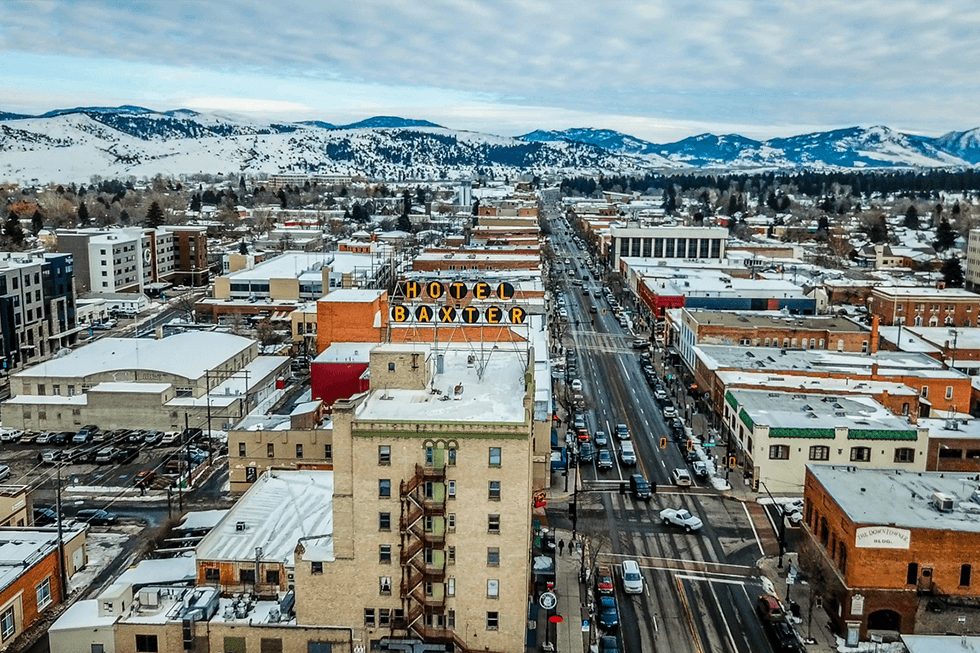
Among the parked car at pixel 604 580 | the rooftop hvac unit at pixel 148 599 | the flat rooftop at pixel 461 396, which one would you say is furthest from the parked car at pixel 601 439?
the rooftop hvac unit at pixel 148 599

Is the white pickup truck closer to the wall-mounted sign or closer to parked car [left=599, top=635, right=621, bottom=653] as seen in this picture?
the wall-mounted sign

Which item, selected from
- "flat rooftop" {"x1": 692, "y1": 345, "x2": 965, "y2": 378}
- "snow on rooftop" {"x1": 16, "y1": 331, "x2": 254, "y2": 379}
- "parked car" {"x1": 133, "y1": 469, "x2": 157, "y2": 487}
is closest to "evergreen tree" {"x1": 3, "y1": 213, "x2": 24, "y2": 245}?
"snow on rooftop" {"x1": 16, "y1": 331, "x2": 254, "y2": 379}

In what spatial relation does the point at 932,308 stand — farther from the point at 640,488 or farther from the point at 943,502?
the point at 943,502

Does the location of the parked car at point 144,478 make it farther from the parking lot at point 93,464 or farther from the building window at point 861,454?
the building window at point 861,454

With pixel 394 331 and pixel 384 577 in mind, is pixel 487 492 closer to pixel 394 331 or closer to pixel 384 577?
pixel 384 577

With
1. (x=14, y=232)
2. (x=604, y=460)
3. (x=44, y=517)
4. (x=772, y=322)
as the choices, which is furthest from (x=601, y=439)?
(x=14, y=232)

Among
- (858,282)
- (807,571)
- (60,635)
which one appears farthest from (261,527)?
(858,282)
